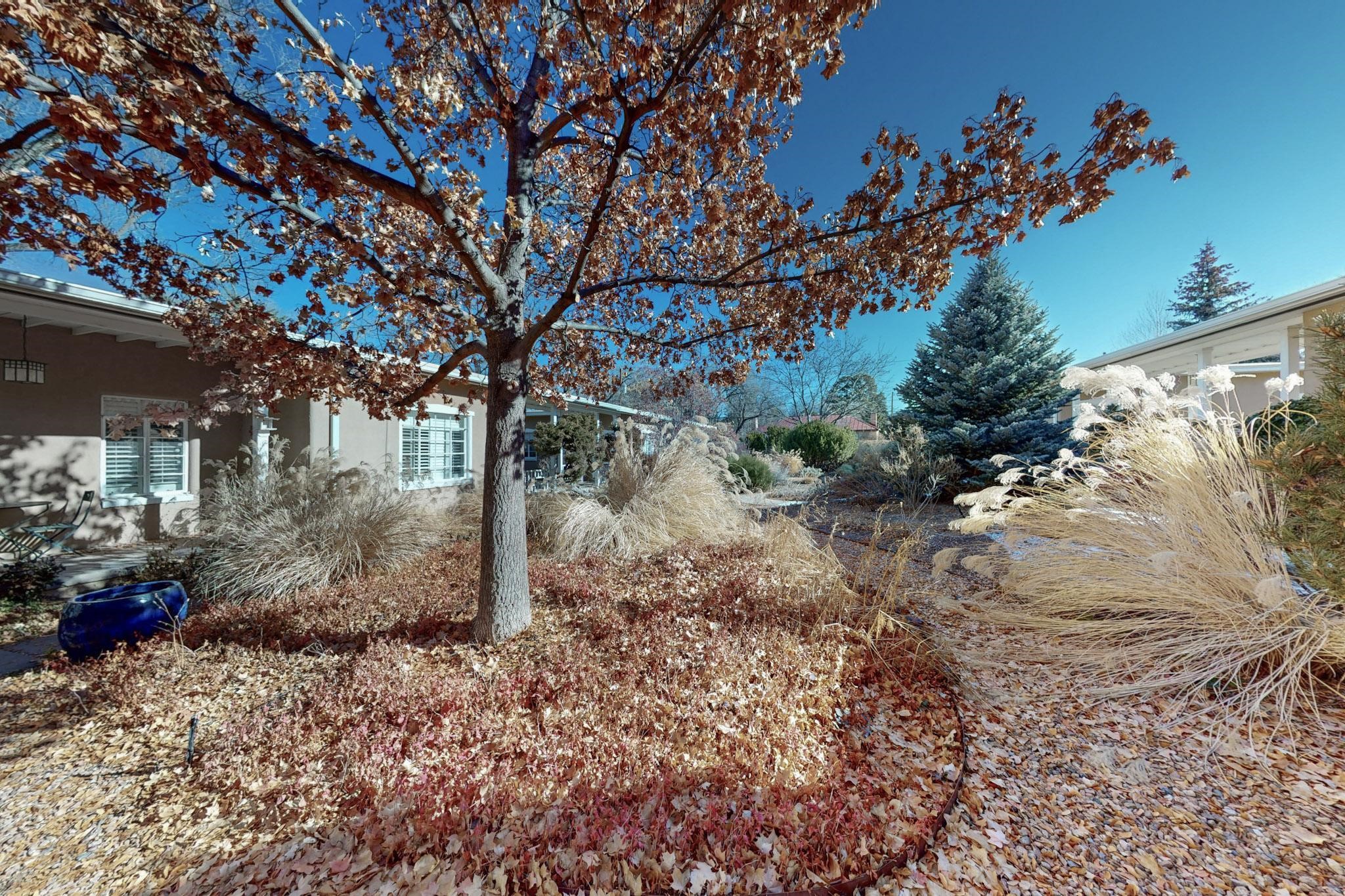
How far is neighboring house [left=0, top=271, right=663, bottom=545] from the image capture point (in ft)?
16.2

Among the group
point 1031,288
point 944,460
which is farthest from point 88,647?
point 1031,288

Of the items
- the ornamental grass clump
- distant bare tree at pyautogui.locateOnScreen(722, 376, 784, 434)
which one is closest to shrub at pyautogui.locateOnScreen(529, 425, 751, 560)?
the ornamental grass clump

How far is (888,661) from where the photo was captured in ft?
9.33

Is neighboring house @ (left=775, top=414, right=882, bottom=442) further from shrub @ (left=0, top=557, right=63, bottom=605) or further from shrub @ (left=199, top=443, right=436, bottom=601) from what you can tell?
shrub @ (left=0, top=557, right=63, bottom=605)

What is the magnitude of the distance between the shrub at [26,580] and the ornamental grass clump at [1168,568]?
7.81 meters

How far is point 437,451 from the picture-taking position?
9.68 metres

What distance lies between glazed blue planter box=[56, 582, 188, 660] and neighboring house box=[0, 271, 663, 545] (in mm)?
2263

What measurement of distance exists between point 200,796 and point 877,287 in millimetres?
4518

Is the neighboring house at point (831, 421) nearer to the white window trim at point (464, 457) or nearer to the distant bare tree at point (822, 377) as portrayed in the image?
the distant bare tree at point (822, 377)

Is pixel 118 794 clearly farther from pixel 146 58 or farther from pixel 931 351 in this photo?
pixel 931 351

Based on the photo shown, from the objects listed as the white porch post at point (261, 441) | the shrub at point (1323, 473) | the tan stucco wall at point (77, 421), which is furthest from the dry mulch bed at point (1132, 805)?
the tan stucco wall at point (77, 421)

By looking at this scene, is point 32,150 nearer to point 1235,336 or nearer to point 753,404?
point 1235,336

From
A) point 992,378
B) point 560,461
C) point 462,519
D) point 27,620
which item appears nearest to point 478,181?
point 462,519

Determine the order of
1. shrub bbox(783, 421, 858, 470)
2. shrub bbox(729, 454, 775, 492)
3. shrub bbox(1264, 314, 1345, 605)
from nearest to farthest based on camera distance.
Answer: shrub bbox(1264, 314, 1345, 605) → shrub bbox(729, 454, 775, 492) → shrub bbox(783, 421, 858, 470)
